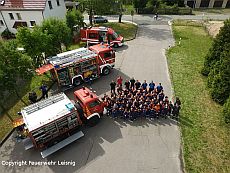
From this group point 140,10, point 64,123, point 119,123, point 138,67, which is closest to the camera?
point 64,123

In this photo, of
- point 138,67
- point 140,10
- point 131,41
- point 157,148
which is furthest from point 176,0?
point 157,148

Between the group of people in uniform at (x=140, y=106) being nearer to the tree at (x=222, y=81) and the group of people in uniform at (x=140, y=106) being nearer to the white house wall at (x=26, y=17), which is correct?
the tree at (x=222, y=81)

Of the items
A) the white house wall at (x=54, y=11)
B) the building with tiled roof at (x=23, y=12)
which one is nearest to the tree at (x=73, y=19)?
the building with tiled roof at (x=23, y=12)

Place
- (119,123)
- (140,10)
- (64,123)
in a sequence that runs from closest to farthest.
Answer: (64,123) → (119,123) → (140,10)

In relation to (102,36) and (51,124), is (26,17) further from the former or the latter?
(51,124)

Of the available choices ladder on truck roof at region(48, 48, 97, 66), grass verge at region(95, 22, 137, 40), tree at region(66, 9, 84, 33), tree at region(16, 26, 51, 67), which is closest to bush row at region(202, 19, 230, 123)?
ladder on truck roof at region(48, 48, 97, 66)

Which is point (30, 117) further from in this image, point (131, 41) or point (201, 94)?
point (131, 41)
